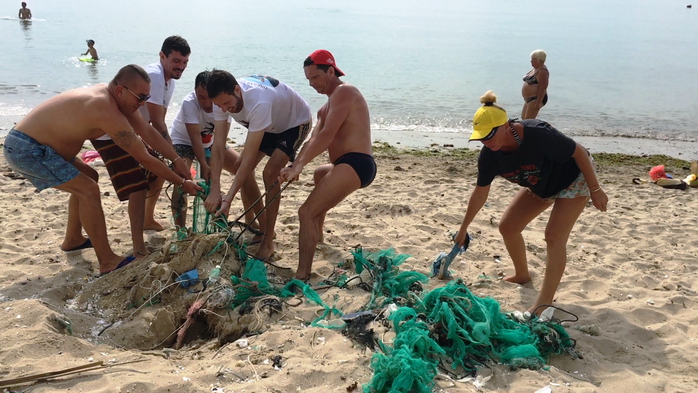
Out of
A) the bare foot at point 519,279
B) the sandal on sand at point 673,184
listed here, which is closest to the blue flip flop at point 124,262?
the bare foot at point 519,279

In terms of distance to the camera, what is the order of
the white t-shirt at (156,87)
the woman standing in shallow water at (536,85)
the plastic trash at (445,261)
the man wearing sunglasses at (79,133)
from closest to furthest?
the man wearing sunglasses at (79,133), the plastic trash at (445,261), the white t-shirt at (156,87), the woman standing in shallow water at (536,85)

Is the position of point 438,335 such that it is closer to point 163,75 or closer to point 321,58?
point 321,58

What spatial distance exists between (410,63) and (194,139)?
18927mm

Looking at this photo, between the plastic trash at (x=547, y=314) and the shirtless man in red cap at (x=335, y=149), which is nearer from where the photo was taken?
the plastic trash at (x=547, y=314)

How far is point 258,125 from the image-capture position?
4.27 meters

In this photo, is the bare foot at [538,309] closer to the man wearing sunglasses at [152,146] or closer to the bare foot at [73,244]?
the man wearing sunglasses at [152,146]

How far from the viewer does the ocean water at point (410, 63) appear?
548 inches

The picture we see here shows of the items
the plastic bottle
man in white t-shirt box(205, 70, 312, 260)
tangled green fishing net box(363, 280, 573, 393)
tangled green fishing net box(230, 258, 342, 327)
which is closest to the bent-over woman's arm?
tangled green fishing net box(363, 280, 573, 393)

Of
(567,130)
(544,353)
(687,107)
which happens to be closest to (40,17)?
(567,130)

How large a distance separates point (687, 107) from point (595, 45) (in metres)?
18.1

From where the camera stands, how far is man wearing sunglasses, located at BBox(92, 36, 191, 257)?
175 inches

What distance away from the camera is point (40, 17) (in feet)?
107

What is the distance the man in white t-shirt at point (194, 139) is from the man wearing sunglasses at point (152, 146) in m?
0.20

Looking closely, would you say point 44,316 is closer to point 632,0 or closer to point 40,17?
point 40,17
